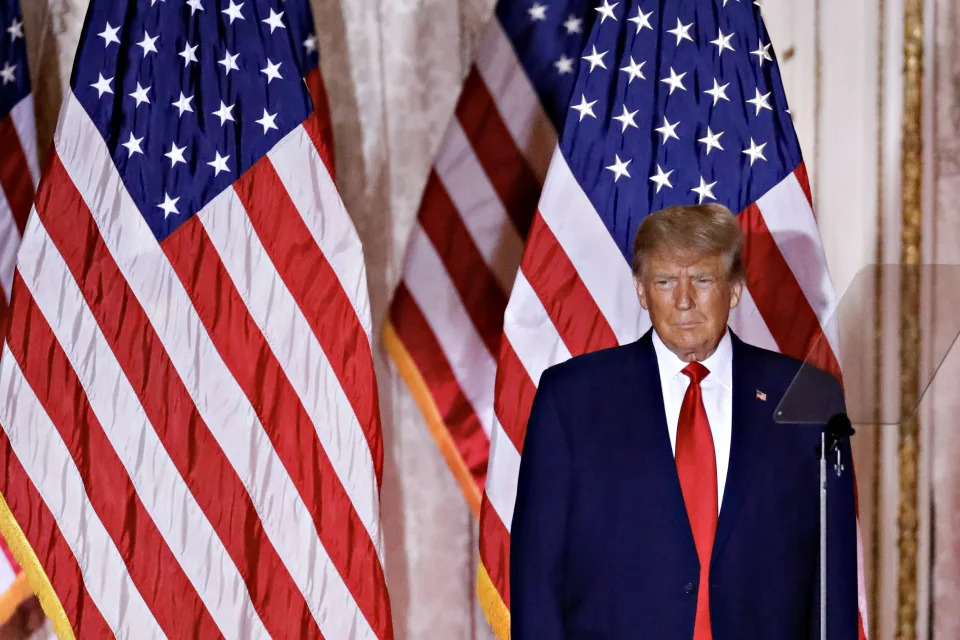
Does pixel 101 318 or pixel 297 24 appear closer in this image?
pixel 101 318

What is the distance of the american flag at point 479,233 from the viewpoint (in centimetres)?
312

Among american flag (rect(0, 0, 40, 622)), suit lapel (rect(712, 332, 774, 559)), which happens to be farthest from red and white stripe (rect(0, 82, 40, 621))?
suit lapel (rect(712, 332, 774, 559))

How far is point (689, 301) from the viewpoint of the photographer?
2309mm

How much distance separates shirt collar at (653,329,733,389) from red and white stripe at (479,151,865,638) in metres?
0.52

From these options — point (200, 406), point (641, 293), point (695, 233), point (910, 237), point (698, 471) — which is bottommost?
point (698, 471)

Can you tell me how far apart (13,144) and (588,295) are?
A: 1621 mm

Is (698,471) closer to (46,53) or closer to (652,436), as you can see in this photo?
(652,436)

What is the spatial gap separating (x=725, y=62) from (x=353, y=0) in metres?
1.09

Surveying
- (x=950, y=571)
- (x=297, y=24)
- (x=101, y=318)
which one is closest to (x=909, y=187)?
(x=950, y=571)

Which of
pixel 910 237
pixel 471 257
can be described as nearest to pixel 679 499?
pixel 471 257

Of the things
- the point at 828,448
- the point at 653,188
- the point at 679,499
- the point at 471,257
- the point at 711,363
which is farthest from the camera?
the point at 471,257

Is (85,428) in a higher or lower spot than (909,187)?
lower

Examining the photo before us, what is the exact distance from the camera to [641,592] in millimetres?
2197

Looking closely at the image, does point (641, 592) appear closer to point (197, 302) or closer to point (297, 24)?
point (197, 302)
